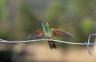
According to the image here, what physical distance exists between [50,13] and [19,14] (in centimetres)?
77

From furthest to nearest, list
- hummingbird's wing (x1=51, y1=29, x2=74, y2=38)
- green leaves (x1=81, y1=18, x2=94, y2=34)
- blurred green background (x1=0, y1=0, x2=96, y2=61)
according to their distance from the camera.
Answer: green leaves (x1=81, y1=18, x2=94, y2=34) → blurred green background (x1=0, y1=0, x2=96, y2=61) → hummingbird's wing (x1=51, y1=29, x2=74, y2=38)

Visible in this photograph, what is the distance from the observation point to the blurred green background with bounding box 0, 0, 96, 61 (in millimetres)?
9047

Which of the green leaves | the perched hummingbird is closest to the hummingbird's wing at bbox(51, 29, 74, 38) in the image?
the perched hummingbird

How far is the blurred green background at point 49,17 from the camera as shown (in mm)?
9047

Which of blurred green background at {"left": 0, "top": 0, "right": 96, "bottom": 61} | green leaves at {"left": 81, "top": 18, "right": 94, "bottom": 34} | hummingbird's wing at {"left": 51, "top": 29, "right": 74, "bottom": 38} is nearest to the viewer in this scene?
hummingbird's wing at {"left": 51, "top": 29, "right": 74, "bottom": 38}

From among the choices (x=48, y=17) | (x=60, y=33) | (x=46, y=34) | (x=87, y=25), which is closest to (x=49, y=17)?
(x=48, y=17)

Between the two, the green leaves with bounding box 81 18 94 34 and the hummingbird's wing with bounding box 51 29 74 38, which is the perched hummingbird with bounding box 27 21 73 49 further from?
the green leaves with bounding box 81 18 94 34

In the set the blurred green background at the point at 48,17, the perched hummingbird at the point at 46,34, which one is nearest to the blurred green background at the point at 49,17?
the blurred green background at the point at 48,17

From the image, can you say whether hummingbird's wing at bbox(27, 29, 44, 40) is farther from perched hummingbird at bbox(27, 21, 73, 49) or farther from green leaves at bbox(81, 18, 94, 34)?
green leaves at bbox(81, 18, 94, 34)

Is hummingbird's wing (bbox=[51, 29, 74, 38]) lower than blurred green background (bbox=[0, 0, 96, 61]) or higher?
higher

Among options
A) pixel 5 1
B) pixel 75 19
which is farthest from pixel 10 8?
pixel 75 19

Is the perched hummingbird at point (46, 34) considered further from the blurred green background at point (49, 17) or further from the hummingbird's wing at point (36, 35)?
the blurred green background at point (49, 17)

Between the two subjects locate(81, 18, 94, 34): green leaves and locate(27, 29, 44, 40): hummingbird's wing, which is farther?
locate(81, 18, 94, 34): green leaves

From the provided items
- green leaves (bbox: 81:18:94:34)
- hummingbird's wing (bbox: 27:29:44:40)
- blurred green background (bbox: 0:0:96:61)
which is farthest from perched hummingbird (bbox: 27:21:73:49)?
green leaves (bbox: 81:18:94:34)
